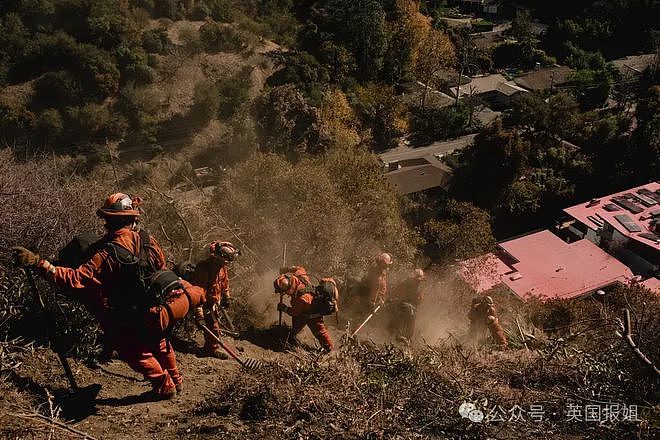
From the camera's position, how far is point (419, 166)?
27.4 meters

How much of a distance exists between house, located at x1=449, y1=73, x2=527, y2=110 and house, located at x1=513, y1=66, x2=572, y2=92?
1.65 ft

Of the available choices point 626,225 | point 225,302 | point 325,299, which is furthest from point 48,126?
point 626,225

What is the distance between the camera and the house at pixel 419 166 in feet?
85.1

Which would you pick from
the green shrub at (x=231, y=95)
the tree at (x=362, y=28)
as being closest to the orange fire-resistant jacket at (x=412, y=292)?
the green shrub at (x=231, y=95)

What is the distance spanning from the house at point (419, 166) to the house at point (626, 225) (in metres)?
6.06

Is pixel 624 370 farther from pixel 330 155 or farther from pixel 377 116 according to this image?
pixel 377 116

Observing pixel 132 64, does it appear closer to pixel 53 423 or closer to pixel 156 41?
pixel 156 41

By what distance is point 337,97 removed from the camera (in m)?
28.7

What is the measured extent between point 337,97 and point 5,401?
2473 centimetres

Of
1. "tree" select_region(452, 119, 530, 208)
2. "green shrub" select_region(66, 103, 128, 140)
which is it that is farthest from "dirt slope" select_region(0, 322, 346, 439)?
"green shrub" select_region(66, 103, 128, 140)

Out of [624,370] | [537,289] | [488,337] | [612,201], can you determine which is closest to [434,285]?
[537,289]

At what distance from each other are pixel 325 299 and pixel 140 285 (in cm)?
315

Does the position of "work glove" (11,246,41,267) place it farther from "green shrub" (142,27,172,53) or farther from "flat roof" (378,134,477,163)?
"green shrub" (142,27,172,53)

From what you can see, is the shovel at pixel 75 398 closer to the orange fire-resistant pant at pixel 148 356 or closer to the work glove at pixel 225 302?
the orange fire-resistant pant at pixel 148 356
